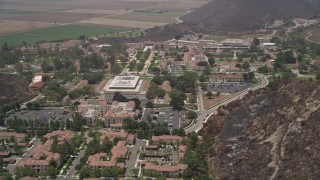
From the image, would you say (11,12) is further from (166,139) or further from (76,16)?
(166,139)

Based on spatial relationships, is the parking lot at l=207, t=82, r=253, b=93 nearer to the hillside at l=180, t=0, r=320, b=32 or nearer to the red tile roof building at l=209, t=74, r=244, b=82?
the red tile roof building at l=209, t=74, r=244, b=82

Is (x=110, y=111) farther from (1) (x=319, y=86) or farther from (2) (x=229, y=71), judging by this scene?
(2) (x=229, y=71)

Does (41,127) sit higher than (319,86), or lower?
lower

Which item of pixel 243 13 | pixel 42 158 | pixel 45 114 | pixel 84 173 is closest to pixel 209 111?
pixel 45 114

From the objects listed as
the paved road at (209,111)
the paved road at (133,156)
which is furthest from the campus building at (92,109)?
the paved road at (209,111)

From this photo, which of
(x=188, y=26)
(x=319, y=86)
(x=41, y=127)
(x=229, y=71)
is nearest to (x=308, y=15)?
(x=188, y=26)
